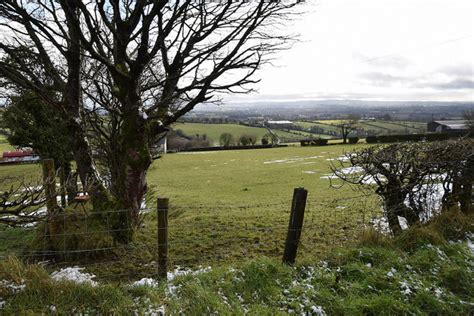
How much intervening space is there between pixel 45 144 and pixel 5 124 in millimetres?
1851

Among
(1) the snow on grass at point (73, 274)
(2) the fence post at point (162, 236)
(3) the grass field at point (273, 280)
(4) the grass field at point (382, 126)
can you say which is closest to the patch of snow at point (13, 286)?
(3) the grass field at point (273, 280)

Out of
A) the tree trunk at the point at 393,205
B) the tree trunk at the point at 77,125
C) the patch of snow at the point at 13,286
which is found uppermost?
the tree trunk at the point at 77,125

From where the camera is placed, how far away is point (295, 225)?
15.5 ft

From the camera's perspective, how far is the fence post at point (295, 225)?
15.3 ft

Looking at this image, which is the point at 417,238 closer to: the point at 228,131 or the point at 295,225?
the point at 295,225

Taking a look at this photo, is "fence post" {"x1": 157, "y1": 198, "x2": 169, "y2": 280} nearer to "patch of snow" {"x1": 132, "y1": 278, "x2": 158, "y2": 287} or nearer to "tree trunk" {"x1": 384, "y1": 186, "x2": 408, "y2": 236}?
"patch of snow" {"x1": 132, "y1": 278, "x2": 158, "y2": 287}

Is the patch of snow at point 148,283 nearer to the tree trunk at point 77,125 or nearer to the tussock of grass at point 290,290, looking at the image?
the tussock of grass at point 290,290

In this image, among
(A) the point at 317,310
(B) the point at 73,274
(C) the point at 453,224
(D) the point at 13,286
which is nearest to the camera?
(A) the point at 317,310

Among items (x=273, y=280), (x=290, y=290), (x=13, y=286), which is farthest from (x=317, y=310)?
(x=13, y=286)

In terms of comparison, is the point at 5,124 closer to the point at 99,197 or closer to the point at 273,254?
the point at 99,197

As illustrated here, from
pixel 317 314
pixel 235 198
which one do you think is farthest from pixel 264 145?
pixel 317 314

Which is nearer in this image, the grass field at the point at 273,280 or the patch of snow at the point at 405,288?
the grass field at the point at 273,280

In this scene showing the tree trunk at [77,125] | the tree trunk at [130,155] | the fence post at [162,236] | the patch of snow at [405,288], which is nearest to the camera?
the patch of snow at [405,288]

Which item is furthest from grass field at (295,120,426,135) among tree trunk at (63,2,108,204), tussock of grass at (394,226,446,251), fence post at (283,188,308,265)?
fence post at (283,188,308,265)
